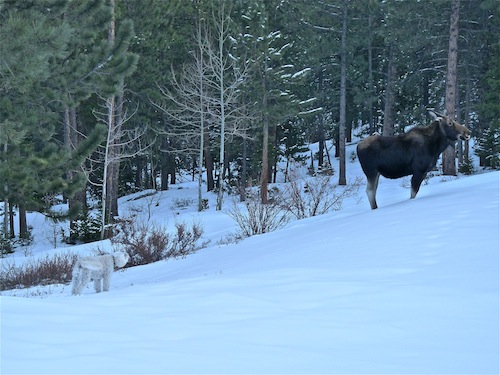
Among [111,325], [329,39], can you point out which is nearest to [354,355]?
[111,325]

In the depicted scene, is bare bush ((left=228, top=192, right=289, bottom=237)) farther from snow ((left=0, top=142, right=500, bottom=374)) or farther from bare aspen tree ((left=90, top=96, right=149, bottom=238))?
snow ((left=0, top=142, right=500, bottom=374))

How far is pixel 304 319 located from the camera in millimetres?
3811

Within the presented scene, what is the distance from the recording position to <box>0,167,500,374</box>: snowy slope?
302 centimetres

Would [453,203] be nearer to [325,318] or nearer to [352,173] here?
[325,318]

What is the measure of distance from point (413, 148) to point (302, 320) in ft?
22.3

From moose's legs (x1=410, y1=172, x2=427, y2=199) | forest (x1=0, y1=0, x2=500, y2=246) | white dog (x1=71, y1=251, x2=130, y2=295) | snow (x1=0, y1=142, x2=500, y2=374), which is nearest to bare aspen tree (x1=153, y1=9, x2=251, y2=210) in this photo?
forest (x1=0, y1=0, x2=500, y2=246)

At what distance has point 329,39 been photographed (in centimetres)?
2619

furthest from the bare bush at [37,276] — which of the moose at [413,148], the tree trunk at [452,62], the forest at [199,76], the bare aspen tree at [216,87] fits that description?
the tree trunk at [452,62]

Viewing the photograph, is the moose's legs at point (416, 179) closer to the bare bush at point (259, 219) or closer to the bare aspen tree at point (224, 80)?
the bare bush at point (259, 219)

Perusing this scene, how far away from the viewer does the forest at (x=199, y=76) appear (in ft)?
40.9

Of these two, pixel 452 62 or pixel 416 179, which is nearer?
pixel 416 179

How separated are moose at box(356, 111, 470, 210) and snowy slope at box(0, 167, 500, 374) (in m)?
3.54

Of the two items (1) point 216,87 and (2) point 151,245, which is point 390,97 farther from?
(2) point 151,245

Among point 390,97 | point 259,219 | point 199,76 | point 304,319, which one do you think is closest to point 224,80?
point 199,76
